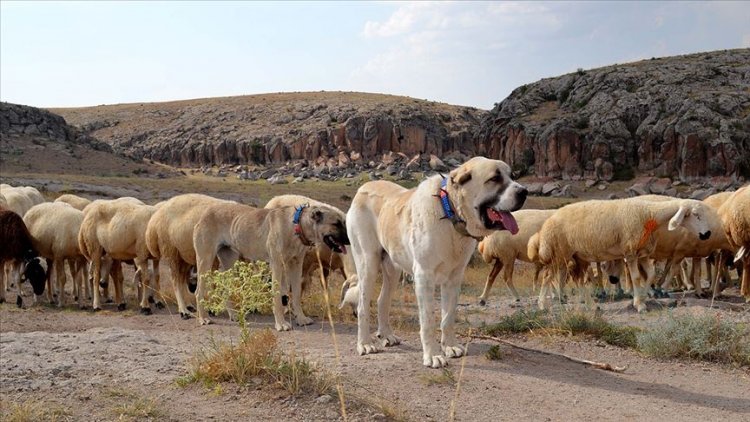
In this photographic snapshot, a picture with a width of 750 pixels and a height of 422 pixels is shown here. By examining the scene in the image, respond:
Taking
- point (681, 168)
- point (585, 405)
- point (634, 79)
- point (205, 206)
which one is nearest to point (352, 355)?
point (585, 405)

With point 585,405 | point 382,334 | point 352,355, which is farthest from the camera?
point 382,334

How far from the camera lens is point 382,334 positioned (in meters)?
8.93

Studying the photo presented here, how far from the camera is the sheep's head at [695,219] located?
1278 cm

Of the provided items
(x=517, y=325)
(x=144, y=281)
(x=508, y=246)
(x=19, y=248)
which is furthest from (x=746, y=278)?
(x=19, y=248)

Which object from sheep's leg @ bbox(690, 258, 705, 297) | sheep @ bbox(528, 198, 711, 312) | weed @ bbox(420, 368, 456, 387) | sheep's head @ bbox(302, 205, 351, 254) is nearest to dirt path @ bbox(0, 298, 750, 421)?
weed @ bbox(420, 368, 456, 387)

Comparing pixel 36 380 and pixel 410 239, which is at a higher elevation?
pixel 410 239

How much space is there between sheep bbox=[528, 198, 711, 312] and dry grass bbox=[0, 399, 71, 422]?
30.7ft

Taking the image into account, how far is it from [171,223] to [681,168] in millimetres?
59742

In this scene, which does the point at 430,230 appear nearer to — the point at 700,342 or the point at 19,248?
the point at 700,342

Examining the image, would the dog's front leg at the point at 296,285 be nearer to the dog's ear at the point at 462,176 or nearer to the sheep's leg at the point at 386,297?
the sheep's leg at the point at 386,297

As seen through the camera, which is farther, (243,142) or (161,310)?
(243,142)

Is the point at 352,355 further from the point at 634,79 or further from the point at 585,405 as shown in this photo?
the point at 634,79

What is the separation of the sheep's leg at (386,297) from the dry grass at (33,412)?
3948 millimetres

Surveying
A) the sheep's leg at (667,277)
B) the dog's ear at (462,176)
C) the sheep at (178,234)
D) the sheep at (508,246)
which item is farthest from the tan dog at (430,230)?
the sheep's leg at (667,277)
